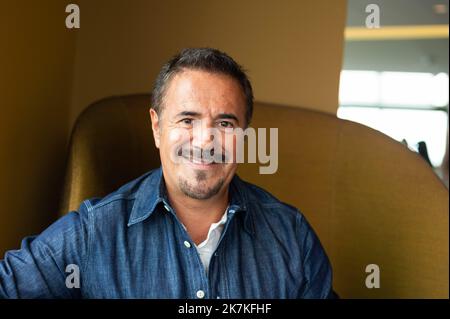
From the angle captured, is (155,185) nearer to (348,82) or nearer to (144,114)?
(144,114)

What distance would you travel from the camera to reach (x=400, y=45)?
143 centimetres

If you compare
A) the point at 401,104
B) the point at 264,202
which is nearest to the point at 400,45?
the point at 401,104

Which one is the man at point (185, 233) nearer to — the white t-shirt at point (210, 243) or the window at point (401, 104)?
the white t-shirt at point (210, 243)

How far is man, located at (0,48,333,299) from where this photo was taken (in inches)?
34.2

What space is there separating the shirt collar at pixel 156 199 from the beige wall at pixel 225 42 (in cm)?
34

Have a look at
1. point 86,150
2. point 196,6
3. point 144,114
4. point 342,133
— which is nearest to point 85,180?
point 86,150

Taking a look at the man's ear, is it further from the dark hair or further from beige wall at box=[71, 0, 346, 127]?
beige wall at box=[71, 0, 346, 127]

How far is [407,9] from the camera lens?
4.68 feet

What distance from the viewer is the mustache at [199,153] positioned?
36.2 inches

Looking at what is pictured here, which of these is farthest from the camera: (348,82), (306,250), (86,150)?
(348,82)

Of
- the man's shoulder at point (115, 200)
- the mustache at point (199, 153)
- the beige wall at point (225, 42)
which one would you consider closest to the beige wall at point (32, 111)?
the beige wall at point (225, 42)

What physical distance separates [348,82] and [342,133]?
134 mm
